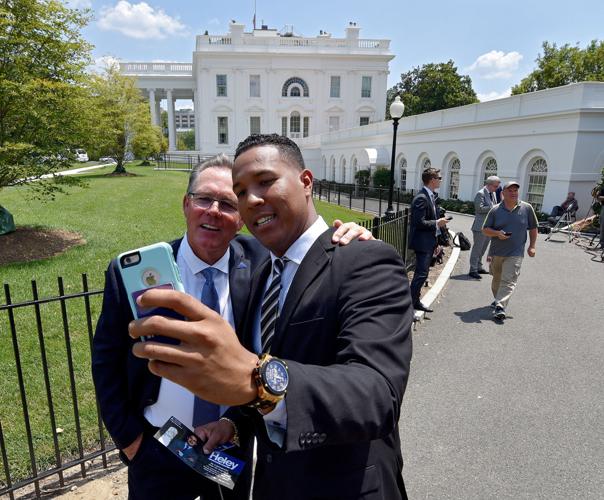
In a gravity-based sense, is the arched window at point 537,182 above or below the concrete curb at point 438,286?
above

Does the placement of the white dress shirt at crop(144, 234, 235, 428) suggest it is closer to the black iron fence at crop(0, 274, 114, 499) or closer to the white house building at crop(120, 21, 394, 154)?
the black iron fence at crop(0, 274, 114, 499)

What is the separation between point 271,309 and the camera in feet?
4.89

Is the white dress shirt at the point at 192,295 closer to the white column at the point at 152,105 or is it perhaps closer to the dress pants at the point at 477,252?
the dress pants at the point at 477,252

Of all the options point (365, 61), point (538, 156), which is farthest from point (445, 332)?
point (365, 61)

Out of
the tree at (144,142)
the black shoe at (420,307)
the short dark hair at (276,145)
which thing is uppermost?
the tree at (144,142)

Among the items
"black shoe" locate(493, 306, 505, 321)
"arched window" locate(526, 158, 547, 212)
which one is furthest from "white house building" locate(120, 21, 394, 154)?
"black shoe" locate(493, 306, 505, 321)

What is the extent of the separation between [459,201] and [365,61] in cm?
4450

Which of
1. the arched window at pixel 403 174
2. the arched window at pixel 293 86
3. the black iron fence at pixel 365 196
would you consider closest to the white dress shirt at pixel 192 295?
the black iron fence at pixel 365 196

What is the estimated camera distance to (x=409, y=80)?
204 feet

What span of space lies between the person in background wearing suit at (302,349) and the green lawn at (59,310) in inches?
107

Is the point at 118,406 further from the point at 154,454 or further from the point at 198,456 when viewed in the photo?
the point at 198,456

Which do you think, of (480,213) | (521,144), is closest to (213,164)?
(480,213)

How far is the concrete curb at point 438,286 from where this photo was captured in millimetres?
6573

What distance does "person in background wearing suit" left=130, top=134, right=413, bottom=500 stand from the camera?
0.83m
